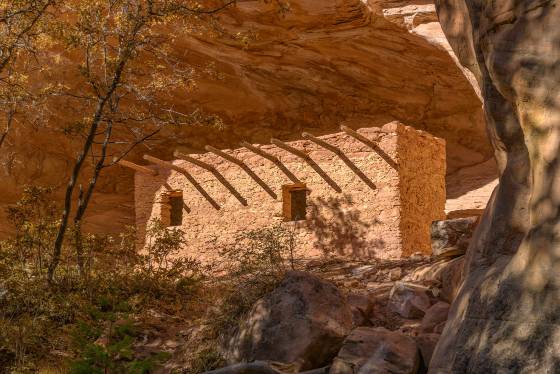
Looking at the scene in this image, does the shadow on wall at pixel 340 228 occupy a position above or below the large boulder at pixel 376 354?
above

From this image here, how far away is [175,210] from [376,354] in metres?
9.45

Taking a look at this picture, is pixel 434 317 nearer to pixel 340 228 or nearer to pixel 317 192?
pixel 340 228

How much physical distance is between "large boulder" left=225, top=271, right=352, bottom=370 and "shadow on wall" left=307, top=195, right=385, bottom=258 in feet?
19.3

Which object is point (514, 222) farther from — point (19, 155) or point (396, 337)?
point (19, 155)

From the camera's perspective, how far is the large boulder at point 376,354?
4.43 m

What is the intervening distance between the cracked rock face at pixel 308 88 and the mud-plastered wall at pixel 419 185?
1.35m

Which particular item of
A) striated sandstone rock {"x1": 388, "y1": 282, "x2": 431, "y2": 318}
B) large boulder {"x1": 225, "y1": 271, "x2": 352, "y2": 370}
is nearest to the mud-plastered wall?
striated sandstone rock {"x1": 388, "y1": 282, "x2": 431, "y2": 318}

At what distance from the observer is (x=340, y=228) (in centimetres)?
1172

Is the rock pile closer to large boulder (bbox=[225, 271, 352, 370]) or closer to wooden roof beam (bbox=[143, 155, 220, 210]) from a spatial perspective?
large boulder (bbox=[225, 271, 352, 370])

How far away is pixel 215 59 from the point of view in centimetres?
1376

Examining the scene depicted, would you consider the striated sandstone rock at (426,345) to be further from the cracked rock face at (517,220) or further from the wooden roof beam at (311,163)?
the wooden roof beam at (311,163)

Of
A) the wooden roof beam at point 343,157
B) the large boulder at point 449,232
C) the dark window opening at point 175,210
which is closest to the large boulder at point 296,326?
the large boulder at point 449,232

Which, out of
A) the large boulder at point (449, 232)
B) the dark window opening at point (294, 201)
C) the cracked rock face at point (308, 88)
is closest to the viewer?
the large boulder at point (449, 232)

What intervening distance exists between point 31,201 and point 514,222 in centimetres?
563
